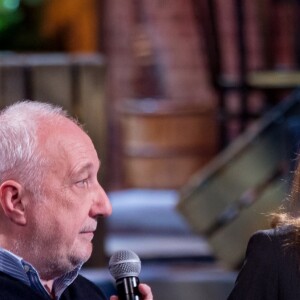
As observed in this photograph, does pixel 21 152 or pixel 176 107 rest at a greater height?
pixel 21 152

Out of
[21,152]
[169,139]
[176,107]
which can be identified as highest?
[21,152]

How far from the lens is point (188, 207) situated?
294 inches

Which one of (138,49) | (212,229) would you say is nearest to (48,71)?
(212,229)

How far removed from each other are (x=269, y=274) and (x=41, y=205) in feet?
1.57

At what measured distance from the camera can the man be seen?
2.32 meters

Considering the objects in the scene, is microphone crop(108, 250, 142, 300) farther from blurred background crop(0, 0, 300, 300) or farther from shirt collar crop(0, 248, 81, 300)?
blurred background crop(0, 0, 300, 300)

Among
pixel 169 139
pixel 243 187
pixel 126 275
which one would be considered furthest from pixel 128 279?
pixel 169 139

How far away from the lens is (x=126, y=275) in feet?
7.68

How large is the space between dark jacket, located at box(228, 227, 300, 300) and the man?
21 cm

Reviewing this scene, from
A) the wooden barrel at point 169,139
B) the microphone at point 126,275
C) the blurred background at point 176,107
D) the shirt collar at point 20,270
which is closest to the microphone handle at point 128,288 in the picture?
the microphone at point 126,275

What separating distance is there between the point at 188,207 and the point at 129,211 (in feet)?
7.92

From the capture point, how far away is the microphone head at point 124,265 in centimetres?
235

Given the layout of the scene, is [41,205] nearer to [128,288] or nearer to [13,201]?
[13,201]

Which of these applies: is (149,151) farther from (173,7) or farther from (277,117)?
(277,117)
